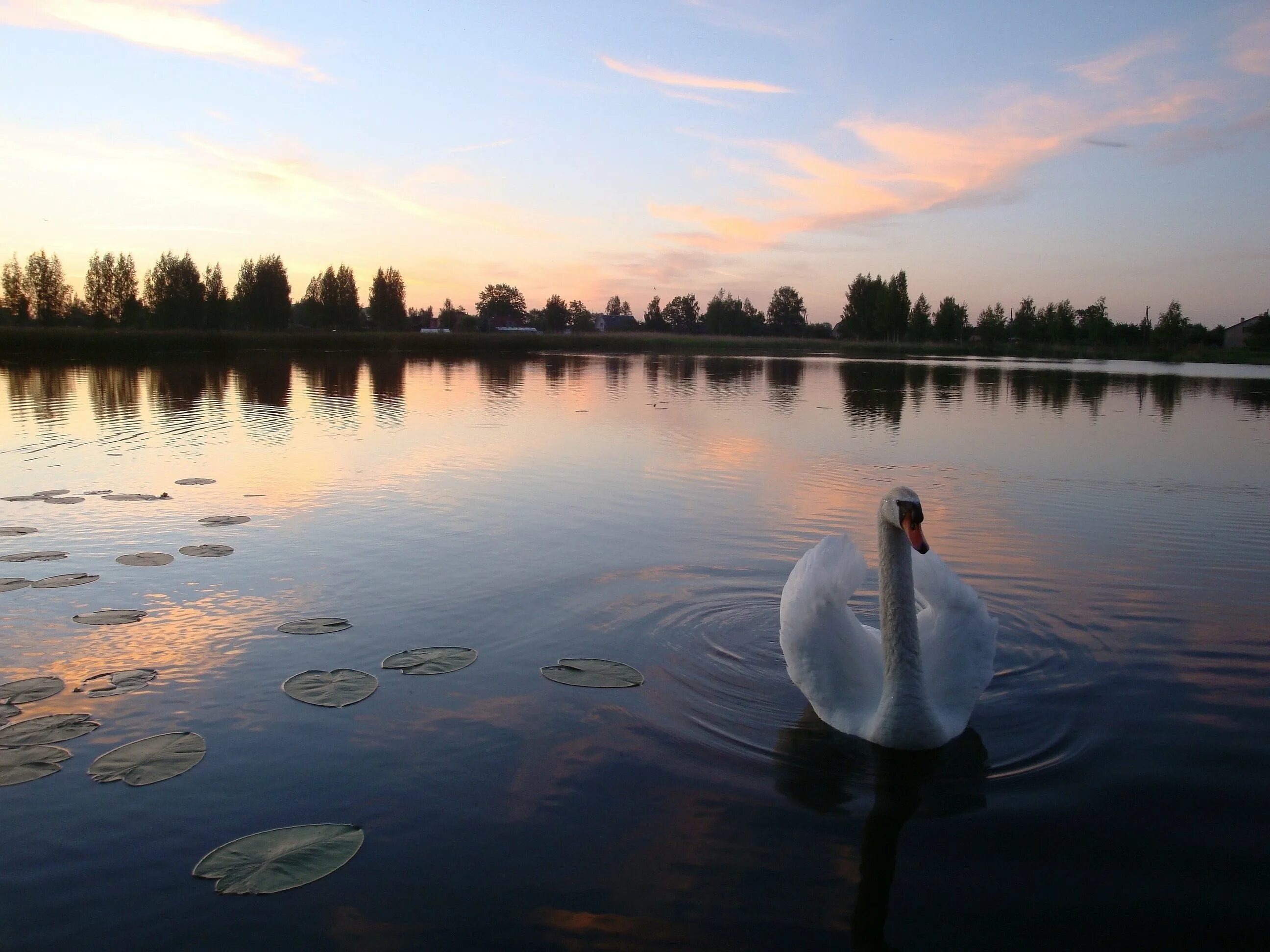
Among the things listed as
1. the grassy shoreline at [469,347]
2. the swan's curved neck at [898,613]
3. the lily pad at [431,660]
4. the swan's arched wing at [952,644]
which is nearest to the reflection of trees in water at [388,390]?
the grassy shoreline at [469,347]

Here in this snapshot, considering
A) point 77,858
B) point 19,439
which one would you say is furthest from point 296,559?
point 19,439

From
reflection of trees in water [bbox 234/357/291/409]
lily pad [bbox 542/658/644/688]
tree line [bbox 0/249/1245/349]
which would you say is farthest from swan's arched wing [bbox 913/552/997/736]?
tree line [bbox 0/249/1245/349]

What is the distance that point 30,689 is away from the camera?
5.72 meters

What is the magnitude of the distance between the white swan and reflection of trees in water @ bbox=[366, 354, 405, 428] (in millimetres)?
16504

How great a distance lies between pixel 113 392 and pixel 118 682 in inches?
1002

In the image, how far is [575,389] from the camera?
33.0 metres

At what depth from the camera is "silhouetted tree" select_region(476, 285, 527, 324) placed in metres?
175

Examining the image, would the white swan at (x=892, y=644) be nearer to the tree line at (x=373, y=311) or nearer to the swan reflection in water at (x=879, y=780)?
the swan reflection in water at (x=879, y=780)

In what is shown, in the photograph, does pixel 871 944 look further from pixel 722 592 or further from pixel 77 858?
pixel 722 592

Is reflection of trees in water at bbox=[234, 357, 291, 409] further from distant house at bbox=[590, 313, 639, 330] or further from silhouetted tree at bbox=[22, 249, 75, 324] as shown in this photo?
distant house at bbox=[590, 313, 639, 330]

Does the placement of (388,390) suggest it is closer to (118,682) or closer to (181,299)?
(118,682)

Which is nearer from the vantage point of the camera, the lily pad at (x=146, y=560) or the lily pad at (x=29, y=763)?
the lily pad at (x=29, y=763)

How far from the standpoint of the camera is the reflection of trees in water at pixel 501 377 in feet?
103

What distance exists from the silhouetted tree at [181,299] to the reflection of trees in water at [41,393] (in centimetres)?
5312
